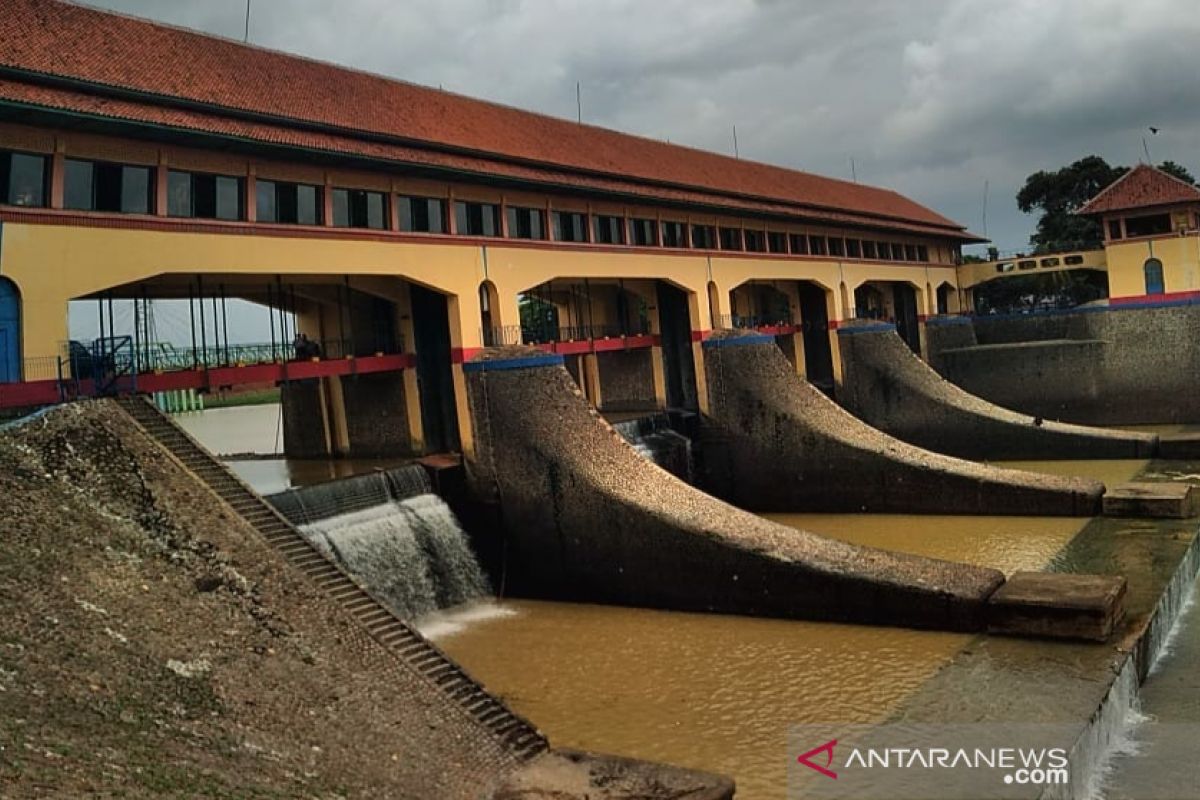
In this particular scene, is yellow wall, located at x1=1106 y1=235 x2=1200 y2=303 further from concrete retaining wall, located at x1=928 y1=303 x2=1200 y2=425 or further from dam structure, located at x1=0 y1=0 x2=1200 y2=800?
dam structure, located at x1=0 y1=0 x2=1200 y2=800

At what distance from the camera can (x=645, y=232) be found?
27.6 m

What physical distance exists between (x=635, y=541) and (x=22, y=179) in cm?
1172

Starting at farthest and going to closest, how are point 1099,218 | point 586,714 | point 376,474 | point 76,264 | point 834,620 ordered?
point 1099,218 < point 376,474 < point 834,620 < point 76,264 < point 586,714

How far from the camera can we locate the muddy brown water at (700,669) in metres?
11.2

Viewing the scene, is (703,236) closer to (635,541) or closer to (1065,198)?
(635,541)

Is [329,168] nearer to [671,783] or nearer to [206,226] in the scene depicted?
[206,226]

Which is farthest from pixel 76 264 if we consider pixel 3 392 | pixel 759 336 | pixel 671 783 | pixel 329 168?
pixel 759 336

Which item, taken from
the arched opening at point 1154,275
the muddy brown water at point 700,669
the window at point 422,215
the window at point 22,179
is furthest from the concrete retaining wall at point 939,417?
the window at point 22,179

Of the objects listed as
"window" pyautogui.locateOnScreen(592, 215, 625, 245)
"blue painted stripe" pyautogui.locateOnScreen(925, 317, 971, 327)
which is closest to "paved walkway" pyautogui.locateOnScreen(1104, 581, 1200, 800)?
"window" pyautogui.locateOnScreen(592, 215, 625, 245)

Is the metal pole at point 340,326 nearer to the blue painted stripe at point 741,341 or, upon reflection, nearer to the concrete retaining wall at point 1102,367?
the blue painted stripe at point 741,341

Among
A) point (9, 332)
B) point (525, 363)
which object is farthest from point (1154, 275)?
point (9, 332)

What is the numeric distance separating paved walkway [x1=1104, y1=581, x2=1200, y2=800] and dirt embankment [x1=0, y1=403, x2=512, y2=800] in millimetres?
6955

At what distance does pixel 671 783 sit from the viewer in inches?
350

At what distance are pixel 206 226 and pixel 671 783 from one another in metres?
12.6
